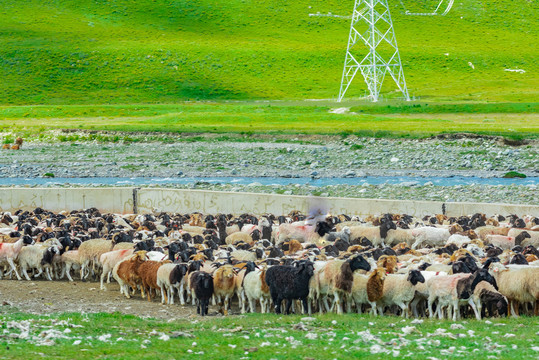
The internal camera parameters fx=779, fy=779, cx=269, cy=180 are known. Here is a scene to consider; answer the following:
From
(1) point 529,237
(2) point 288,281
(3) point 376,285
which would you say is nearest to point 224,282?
(2) point 288,281

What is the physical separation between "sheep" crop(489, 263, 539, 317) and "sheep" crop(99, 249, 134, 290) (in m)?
7.91

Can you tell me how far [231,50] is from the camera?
423 feet

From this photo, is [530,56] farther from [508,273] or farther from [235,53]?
[508,273]

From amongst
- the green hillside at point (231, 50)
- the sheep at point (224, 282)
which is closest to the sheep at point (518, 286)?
the sheep at point (224, 282)

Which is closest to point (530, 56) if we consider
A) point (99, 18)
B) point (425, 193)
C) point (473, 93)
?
point (473, 93)

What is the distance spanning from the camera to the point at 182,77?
117312 mm

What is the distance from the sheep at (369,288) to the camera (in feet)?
45.2

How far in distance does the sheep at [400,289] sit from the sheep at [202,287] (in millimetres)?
3060

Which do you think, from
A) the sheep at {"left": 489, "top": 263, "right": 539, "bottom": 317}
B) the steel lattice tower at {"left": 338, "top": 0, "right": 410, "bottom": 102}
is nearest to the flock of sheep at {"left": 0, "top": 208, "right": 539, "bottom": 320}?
the sheep at {"left": 489, "top": 263, "right": 539, "bottom": 317}

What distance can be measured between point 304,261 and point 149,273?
3.47 meters

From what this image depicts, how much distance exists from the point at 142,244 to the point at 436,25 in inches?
5487

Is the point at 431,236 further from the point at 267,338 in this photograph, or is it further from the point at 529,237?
the point at 267,338

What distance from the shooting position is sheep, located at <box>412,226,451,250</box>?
20141mm

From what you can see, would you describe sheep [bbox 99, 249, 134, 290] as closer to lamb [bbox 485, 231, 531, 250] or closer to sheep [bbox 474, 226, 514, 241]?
lamb [bbox 485, 231, 531, 250]
